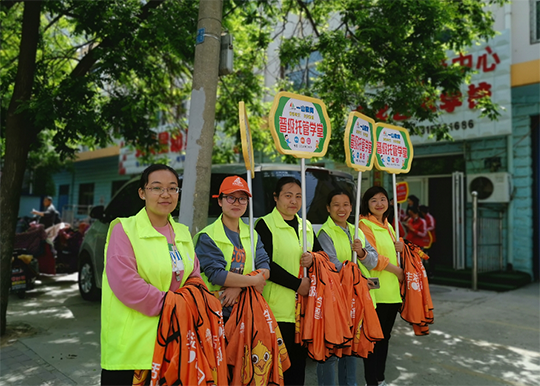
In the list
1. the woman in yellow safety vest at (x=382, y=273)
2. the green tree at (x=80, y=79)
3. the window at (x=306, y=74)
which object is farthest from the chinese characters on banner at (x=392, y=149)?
the window at (x=306, y=74)

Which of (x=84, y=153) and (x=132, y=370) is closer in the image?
(x=132, y=370)

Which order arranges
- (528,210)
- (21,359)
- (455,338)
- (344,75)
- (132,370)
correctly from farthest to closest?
(528,210)
(344,75)
(455,338)
(21,359)
(132,370)

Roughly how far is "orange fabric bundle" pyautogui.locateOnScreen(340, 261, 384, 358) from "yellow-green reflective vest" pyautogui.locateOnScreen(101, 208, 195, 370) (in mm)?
1497

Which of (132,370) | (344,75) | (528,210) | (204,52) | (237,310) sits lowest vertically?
(132,370)

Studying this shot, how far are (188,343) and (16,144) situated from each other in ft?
14.5

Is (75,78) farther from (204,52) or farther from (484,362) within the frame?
(484,362)

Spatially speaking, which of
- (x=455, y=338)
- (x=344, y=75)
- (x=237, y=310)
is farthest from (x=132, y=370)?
(x=344, y=75)

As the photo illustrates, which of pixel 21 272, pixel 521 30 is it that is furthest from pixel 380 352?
pixel 521 30

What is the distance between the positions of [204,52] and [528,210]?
8.70m

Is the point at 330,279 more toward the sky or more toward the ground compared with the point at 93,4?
more toward the ground

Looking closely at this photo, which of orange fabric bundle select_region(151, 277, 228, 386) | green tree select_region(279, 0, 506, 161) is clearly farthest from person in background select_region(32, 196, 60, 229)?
orange fabric bundle select_region(151, 277, 228, 386)

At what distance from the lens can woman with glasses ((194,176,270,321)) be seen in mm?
2648

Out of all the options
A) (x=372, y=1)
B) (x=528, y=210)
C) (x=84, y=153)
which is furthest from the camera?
(x=84, y=153)

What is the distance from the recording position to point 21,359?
14.2 feet
